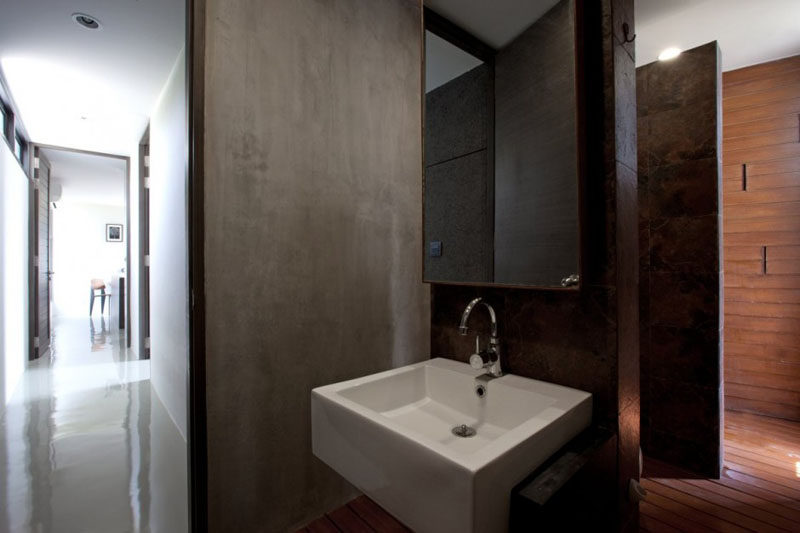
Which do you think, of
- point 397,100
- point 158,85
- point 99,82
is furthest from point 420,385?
point 99,82

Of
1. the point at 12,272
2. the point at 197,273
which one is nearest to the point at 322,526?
the point at 197,273

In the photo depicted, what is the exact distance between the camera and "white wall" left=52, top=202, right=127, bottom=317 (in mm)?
8305

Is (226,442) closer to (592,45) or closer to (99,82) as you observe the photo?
(592,45)

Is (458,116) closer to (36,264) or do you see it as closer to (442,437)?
(442,437)

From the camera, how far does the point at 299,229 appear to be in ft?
4.99

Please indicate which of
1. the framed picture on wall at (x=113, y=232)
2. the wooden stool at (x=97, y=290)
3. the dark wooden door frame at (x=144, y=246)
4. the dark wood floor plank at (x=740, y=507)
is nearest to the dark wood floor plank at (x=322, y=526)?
the dark wood floor plank at (x=740, y=507)

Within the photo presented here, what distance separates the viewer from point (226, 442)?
52.4 inches

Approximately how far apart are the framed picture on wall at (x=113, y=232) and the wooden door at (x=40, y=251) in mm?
4224

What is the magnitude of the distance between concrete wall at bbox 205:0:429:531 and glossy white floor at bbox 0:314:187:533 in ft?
2.22

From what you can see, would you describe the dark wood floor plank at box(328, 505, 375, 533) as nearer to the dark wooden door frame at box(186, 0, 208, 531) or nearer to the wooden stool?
the dark wooden door frame at box(186, 0, 208, 531)

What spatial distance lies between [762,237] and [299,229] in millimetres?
3394

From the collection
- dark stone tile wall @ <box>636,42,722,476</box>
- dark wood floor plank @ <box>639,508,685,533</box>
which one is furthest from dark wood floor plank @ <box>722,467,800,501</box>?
dark wood floor plank @ <box>639,508,685,533</box>

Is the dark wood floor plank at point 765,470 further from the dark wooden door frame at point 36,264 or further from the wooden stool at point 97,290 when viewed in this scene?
the wooden stool at point 97,290

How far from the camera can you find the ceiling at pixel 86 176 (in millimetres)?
5168
